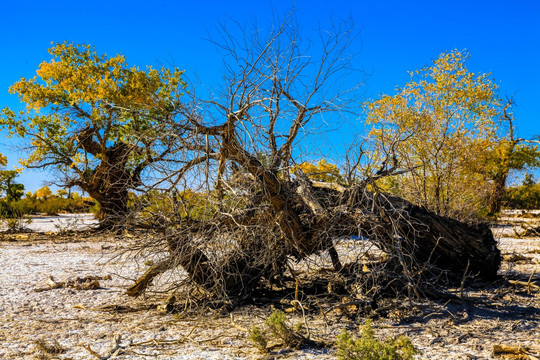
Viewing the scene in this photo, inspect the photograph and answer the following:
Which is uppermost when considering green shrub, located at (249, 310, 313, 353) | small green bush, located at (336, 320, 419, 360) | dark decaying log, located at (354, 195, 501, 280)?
dark decaying log, located at (354, 195, 501, 280)

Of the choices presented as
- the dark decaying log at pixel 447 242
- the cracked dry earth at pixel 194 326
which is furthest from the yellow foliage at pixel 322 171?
the cracked dry earth at pixel 194 326

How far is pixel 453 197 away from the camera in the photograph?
1320 cm

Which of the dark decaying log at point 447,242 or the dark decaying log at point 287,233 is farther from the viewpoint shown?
the dark decaying log at point 447,242

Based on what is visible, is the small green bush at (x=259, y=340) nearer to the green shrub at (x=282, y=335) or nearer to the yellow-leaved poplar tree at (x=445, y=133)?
the green shrub at (x=282, y=335)

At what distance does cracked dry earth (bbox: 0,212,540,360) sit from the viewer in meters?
4.35

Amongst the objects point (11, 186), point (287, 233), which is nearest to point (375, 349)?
point (287, 233)

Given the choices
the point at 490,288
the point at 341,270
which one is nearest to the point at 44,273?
the point at 341,270

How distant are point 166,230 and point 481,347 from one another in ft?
11.5

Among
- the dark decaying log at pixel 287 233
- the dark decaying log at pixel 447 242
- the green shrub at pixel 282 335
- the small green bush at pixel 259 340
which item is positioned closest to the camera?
the small green bush at pixel 259 340

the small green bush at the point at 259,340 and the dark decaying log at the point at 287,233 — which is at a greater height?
the dark decaying log at the point at 287,233

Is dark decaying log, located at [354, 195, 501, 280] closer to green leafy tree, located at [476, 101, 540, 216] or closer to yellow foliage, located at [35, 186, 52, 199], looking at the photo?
green leafy tree, located at [476, 101, 540, 216]

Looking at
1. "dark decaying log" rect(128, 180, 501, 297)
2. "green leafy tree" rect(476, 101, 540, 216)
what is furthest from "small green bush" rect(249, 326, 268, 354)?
"green leafy tree" rect(476, 101, 540, 216)

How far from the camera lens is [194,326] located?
201 inches

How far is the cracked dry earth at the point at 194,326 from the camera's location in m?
4.35
